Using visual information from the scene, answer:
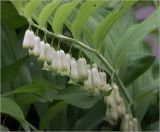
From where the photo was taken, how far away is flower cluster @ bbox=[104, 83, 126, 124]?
36.0 inches

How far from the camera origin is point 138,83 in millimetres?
1233

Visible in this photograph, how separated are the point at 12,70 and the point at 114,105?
0.94ft

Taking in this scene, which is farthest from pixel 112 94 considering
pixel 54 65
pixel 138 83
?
pixel 138 83

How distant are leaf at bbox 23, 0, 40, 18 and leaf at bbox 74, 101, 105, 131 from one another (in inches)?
18.7

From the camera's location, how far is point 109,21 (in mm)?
788

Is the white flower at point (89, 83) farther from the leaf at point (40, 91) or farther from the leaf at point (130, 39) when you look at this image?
the leaf at point (130, 39)

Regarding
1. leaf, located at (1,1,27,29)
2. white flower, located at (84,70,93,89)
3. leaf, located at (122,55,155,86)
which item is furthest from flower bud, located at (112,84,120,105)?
leaf, located at (1,1,27,29)

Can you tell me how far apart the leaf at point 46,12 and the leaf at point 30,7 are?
0.02m

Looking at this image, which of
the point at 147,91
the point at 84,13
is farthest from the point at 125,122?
the point at 84,13

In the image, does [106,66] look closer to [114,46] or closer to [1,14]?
[114,46]

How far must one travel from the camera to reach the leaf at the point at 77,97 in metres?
0.87

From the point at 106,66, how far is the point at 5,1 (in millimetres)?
348

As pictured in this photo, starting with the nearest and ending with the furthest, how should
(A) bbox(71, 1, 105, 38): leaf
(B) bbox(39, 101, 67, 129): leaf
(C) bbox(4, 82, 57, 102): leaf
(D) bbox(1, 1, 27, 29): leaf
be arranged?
(A) bbox(71, 1, 105, 38): leaf → (C) bbox(4, 82, 57, 102): leaf → (B) bbox(39, 101, 67, 129): leaf → (D) bbox(1, 1, 27, 29): leaf

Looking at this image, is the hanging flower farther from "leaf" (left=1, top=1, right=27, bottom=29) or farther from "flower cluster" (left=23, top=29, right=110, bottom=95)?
"leaf" (left=1, top=1, right=27, bottom=29)
